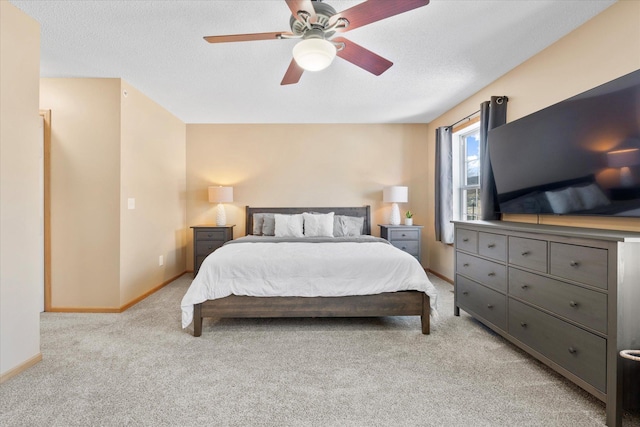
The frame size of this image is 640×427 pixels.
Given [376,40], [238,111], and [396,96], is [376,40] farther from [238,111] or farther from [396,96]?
[238,111]

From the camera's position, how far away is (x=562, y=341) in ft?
5.96

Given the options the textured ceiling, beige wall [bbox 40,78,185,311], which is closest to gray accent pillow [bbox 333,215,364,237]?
the textured ceiling

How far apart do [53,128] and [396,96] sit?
4.03 metres

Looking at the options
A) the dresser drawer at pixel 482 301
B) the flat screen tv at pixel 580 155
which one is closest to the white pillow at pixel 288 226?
the dresser drawer at pixel 482 301

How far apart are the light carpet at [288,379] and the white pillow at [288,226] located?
1688 millimetres

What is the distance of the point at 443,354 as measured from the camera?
230cm

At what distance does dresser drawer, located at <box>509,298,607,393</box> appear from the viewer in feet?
5.20

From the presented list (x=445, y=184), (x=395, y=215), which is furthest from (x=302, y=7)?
Answer: (x=395, y=215)

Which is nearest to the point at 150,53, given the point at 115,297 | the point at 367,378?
the point at 115,297

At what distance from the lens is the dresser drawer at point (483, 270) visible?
2.41 metres

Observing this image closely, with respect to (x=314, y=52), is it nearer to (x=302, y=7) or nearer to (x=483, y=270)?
(x=302, y=7)

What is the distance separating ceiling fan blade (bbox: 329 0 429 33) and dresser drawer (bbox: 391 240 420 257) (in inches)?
134

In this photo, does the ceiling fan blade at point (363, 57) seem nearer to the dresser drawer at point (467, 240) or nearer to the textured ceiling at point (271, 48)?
the textured ceiling at point (271, 48)

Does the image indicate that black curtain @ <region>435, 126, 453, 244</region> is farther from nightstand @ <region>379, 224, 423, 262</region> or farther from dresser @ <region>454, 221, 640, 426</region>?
dresser @ <region>454, 221, 640, 426</region>
